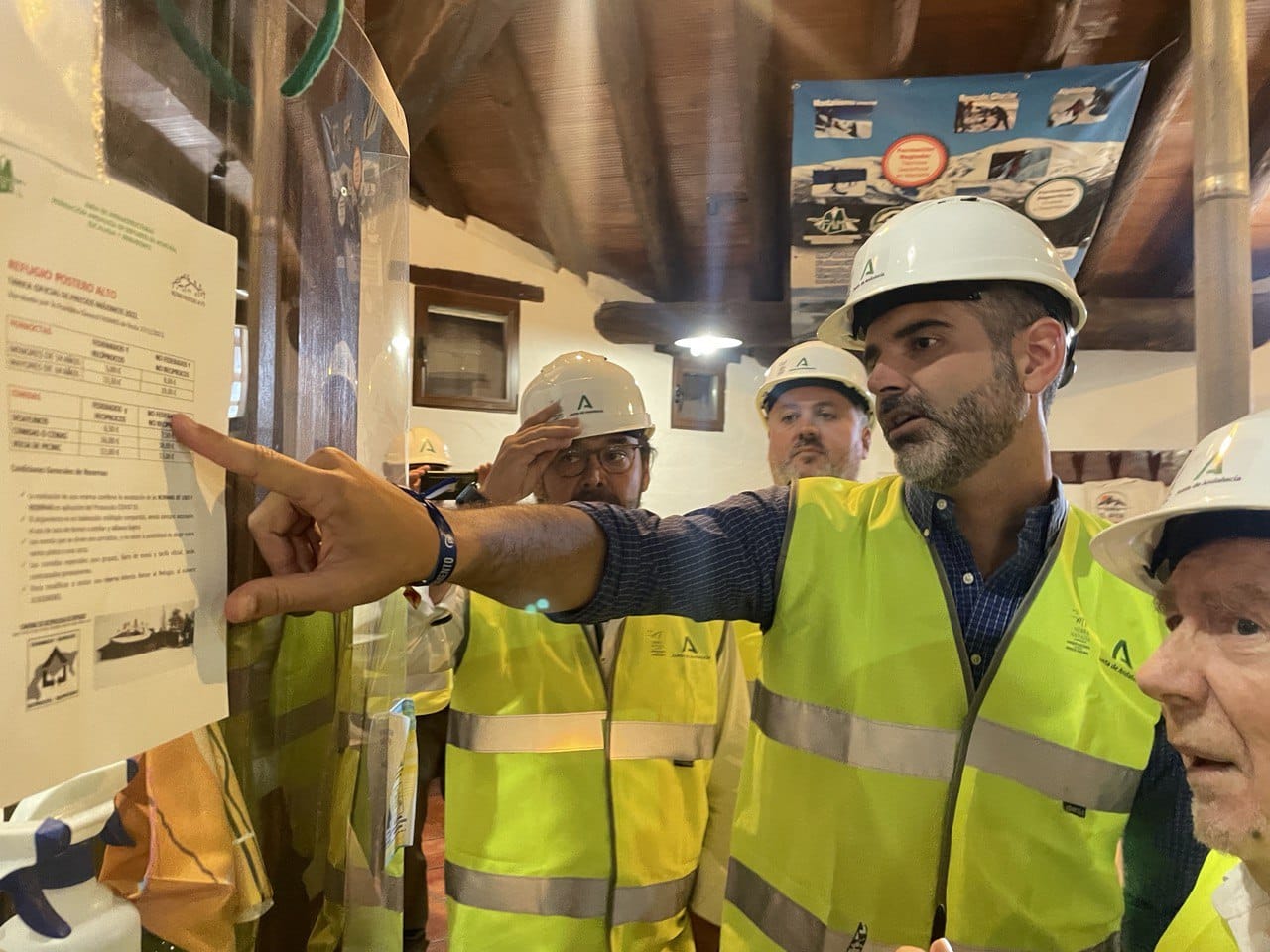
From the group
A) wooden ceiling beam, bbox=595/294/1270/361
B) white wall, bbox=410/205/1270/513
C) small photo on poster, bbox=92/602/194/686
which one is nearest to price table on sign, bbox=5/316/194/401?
small photo on poster, bbox=92/602/194/686

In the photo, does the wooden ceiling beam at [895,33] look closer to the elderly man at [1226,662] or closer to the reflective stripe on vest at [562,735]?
the elderly man at [1226,662]

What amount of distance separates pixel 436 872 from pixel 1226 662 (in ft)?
9.34

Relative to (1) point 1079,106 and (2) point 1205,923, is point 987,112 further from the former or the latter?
(2) point 1205,923

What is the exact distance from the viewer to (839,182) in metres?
2.62

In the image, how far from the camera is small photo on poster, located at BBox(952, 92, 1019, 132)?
231cm

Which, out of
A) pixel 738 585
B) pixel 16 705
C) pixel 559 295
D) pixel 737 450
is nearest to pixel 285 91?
pixel 16 705

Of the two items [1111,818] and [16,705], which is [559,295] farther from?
[16,705]

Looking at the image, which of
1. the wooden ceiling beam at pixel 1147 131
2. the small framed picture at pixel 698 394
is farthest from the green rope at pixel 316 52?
the small framed picture at pixel 698 394

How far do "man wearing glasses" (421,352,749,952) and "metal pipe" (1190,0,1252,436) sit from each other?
1.26 metres

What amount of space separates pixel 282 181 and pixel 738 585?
80 centimetres

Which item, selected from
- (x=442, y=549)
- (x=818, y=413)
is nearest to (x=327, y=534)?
(x=442, y=549)

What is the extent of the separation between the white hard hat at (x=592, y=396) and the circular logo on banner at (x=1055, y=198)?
1685mm

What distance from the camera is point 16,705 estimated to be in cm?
40

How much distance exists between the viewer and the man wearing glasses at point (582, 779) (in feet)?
4.73
